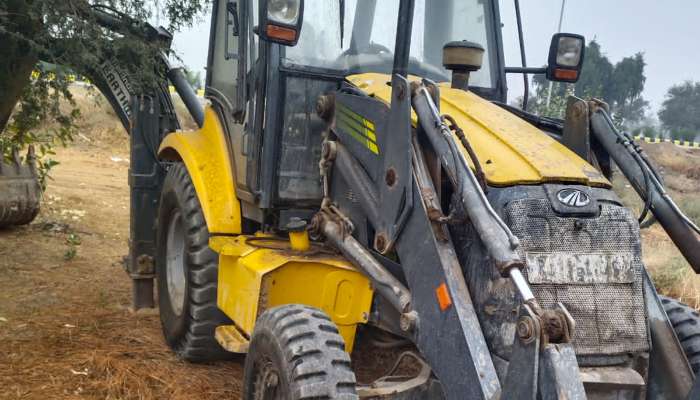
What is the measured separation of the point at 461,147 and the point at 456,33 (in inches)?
52.0

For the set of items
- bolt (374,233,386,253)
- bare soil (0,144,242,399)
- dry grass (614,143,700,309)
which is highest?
bolt (374,233,386,253)

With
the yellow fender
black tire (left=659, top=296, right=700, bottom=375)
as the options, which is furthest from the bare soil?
black tire (left=659, top=296, right=700, bottom=375)

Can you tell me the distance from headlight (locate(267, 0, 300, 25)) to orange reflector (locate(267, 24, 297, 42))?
A: 1.3 inches

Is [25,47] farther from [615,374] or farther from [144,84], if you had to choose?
[615,374]

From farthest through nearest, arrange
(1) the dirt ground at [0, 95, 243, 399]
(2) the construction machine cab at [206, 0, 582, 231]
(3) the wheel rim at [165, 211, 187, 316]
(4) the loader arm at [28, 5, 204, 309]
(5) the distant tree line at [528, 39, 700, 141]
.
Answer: (5) the distant tree line at [528, 39, 700, 141] → (4) the loader arm at [28, 5, 204, 309] → (3) the wheel rim at [165, 211, 187, 316] → (1) the dirt ground at [0, 95, 243, 399] → (2) the construction machine cab at [206, 0, 582, 231]

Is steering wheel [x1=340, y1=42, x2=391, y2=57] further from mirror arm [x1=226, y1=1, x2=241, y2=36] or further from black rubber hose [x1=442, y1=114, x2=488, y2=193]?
black rubber hose [x1=442, y1=114, x2=488, y2=193]

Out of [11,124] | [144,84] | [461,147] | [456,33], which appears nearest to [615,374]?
[461,147]

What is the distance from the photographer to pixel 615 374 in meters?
3.10

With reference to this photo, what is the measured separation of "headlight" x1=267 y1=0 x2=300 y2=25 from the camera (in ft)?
12.0

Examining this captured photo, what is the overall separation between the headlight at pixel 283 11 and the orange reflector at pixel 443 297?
1.46 m

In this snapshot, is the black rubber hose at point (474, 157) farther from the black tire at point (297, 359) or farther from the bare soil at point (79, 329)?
the bare soil at point (79, 329)

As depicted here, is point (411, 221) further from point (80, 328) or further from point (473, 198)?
point (80, 328)

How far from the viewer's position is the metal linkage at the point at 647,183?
3426mm

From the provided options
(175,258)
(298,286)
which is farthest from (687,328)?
(175,258)
